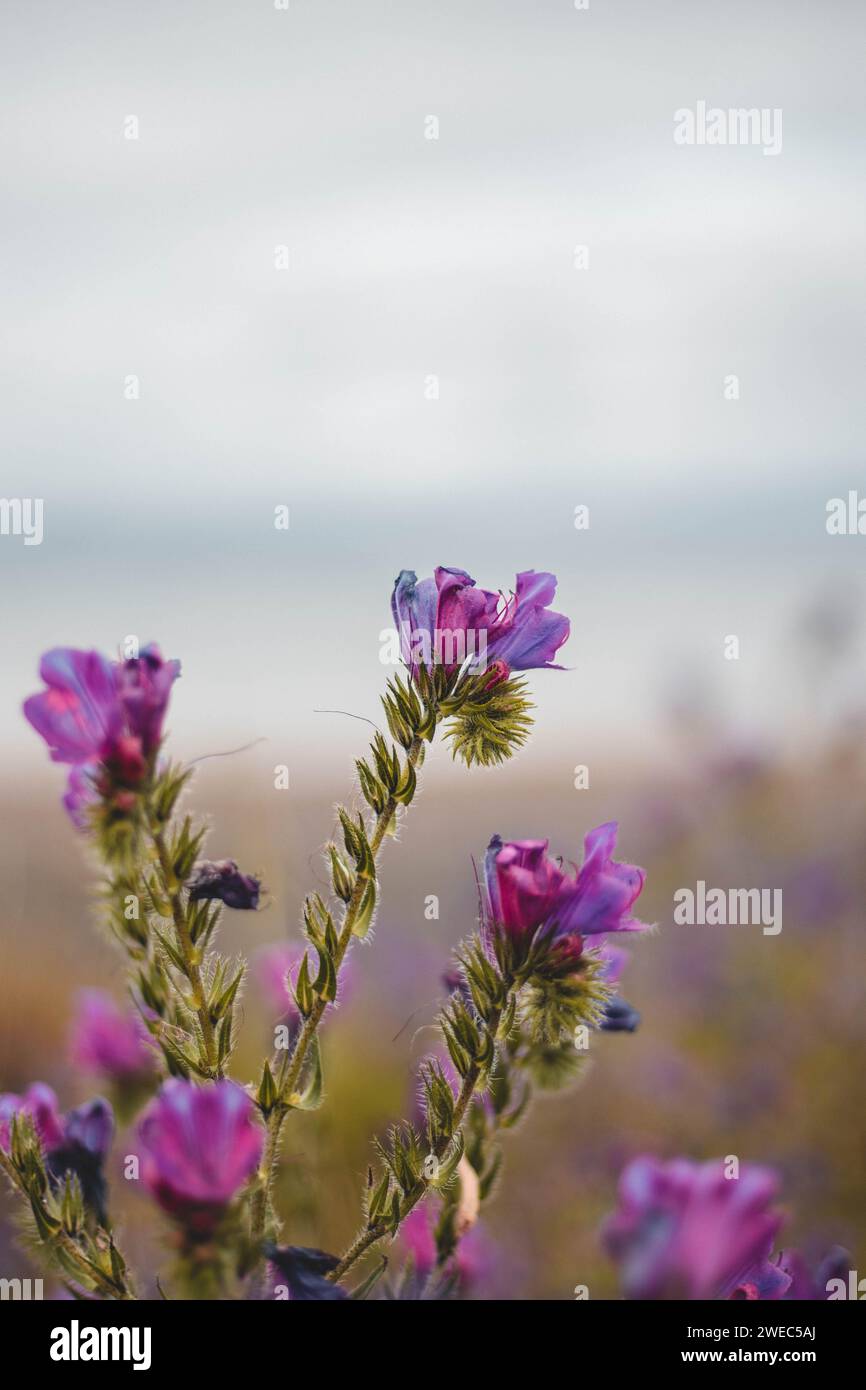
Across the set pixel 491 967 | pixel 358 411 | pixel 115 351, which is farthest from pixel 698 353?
pixel 491 967

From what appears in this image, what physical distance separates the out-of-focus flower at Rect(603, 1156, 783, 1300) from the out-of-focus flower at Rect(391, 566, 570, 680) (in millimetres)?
320

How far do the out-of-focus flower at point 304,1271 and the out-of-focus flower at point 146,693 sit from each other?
32 cm

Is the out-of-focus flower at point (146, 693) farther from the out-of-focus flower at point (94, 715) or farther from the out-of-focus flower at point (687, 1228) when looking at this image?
the out-of-focus flower at point (687, 1228)

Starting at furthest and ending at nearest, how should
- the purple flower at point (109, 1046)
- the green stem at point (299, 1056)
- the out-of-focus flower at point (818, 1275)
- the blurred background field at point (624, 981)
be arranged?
1. the blurred background field at point (624, 981)
2. the purple flower at point (109, 1046)
3. the out-of-focus flower at point (818, 1275)
4. the green stem at point (299, 1056)

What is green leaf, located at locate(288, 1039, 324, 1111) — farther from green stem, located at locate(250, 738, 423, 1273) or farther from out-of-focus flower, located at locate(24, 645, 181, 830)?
out-of-focus flower, located at locate(24, 645, 181, 830)

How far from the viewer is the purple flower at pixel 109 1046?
0.93 m

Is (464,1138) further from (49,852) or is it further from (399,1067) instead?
(49,852)

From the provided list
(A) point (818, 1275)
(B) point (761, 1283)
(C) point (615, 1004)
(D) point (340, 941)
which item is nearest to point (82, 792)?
(D) point (340, 941)

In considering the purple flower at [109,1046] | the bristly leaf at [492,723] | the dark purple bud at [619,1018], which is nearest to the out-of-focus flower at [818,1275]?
the dark purple bud at [619,1018]

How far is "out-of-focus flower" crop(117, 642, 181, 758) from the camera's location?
60cm

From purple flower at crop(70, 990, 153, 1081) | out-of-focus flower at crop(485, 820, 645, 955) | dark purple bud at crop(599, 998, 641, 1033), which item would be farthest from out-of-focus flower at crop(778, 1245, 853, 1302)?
purple flower at crop(70, 990, 153, 1081)

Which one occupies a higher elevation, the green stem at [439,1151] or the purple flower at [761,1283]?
the green stem at [439,1151]

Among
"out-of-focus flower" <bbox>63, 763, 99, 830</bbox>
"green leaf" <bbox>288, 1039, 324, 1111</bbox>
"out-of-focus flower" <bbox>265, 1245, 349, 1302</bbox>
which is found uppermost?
"out-of-focus flower" <bbox>63, 763, 99, 830</bbox>

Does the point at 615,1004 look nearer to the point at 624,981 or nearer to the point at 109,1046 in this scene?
the point at 109,1046
